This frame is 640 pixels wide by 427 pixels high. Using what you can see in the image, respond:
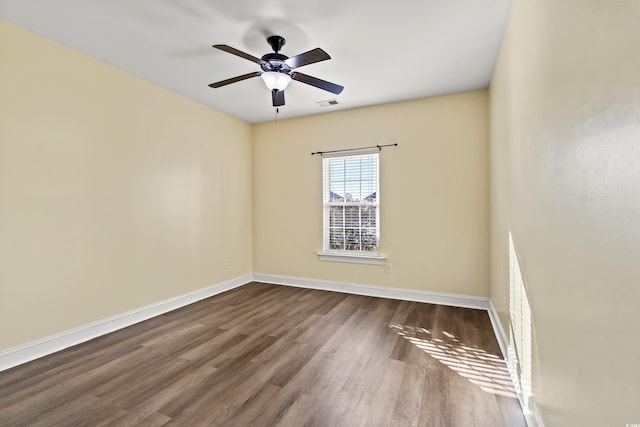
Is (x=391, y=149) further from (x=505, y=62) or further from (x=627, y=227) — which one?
(x=627, y=227)

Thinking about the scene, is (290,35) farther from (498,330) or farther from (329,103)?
(498,330)

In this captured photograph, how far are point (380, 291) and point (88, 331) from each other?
11.3ft

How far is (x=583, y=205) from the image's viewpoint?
979 mm

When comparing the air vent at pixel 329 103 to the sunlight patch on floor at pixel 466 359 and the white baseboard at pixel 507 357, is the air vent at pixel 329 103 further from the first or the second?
the white baseboard at pixel 507 357

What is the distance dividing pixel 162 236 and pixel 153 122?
4.54 ft

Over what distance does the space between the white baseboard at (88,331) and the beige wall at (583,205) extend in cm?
366

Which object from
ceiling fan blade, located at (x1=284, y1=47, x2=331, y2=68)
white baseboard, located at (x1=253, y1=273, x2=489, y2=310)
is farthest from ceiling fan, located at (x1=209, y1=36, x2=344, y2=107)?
white baseboard, located at (x1=253, y1=273, x2=489, y2=310)

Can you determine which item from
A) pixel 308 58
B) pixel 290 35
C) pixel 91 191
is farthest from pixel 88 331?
pixel 290 35

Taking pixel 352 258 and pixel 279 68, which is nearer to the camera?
pixel 279 68

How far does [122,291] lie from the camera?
3.17 m

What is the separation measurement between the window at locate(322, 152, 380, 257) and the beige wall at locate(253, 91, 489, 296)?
0.14m

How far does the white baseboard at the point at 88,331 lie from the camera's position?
94.0 inches

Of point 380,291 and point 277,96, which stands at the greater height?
point 277,96

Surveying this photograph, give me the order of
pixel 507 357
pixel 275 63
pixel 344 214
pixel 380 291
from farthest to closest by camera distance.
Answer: pixel 344 214 → pixel 380 291 → pixel 275 63 → pixel 507 357
